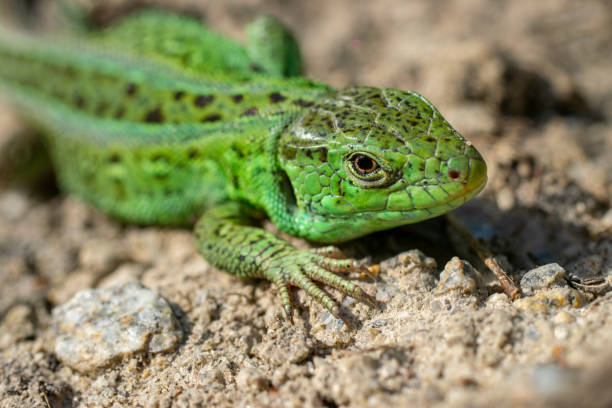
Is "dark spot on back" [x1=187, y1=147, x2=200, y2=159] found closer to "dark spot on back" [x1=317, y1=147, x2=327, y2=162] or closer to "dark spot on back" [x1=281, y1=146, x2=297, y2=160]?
"dark spot on back" [x1=281, y1=146, x2=297, y2=160]

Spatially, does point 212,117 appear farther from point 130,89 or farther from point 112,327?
point 112,327

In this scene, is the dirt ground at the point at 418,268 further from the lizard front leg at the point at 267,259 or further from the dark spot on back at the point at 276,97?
the dark spot on back at the point at 276,97

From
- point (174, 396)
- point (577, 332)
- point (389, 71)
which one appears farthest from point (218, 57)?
point (577, 332)

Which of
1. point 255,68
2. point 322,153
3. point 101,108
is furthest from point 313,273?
point 101,108

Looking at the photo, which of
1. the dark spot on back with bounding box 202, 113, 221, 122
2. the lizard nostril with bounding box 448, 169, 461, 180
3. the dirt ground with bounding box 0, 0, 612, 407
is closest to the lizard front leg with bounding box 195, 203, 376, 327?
the dirt ground with bounding box 0, 0, 612, 407

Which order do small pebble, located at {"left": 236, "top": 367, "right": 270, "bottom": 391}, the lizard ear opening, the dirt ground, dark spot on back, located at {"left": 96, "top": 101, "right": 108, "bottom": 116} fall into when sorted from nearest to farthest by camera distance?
the dirt ground < small pebble, located at {"left": 236, "top": 367, "right": 270, "bottom": 391} < the lizard ear opening < dark spot on back, located at {"left": 96, "top": 101, "right": 108, "bottom": 116}

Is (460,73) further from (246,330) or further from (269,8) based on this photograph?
(246,330)
